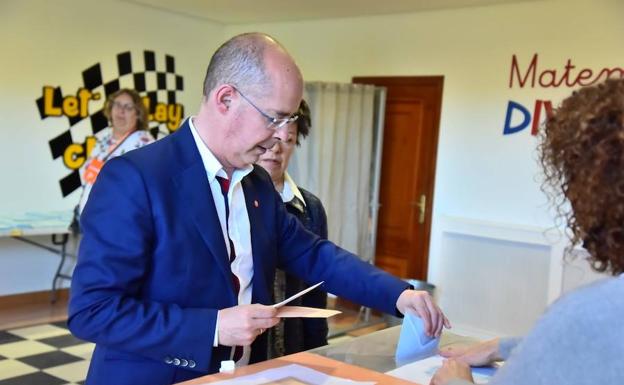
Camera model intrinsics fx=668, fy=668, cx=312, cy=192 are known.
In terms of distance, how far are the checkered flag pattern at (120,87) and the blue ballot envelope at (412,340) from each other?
433 cm

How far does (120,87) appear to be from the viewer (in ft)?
18.4

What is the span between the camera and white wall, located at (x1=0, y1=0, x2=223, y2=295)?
4938 mm

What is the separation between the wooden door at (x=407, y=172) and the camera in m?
5.39

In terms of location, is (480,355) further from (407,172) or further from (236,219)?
(407,172)

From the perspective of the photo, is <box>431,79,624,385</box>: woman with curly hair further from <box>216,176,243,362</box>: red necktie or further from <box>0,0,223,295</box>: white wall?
<box>0,0,223,295</box>: white wall

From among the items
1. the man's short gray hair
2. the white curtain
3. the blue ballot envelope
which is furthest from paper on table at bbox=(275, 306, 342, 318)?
the white curtain

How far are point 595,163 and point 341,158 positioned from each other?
4.30m

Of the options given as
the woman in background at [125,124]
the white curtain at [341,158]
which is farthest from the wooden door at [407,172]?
the woman in background at [125,124]

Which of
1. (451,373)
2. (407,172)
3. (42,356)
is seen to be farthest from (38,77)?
(451,373)

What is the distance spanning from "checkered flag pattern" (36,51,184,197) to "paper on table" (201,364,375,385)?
14.3ft

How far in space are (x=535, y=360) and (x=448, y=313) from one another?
4.48 m

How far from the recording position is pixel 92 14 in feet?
17.6

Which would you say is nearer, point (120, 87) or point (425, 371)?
point (425, 371)

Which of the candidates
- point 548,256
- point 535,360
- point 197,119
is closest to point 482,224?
point 548,256
